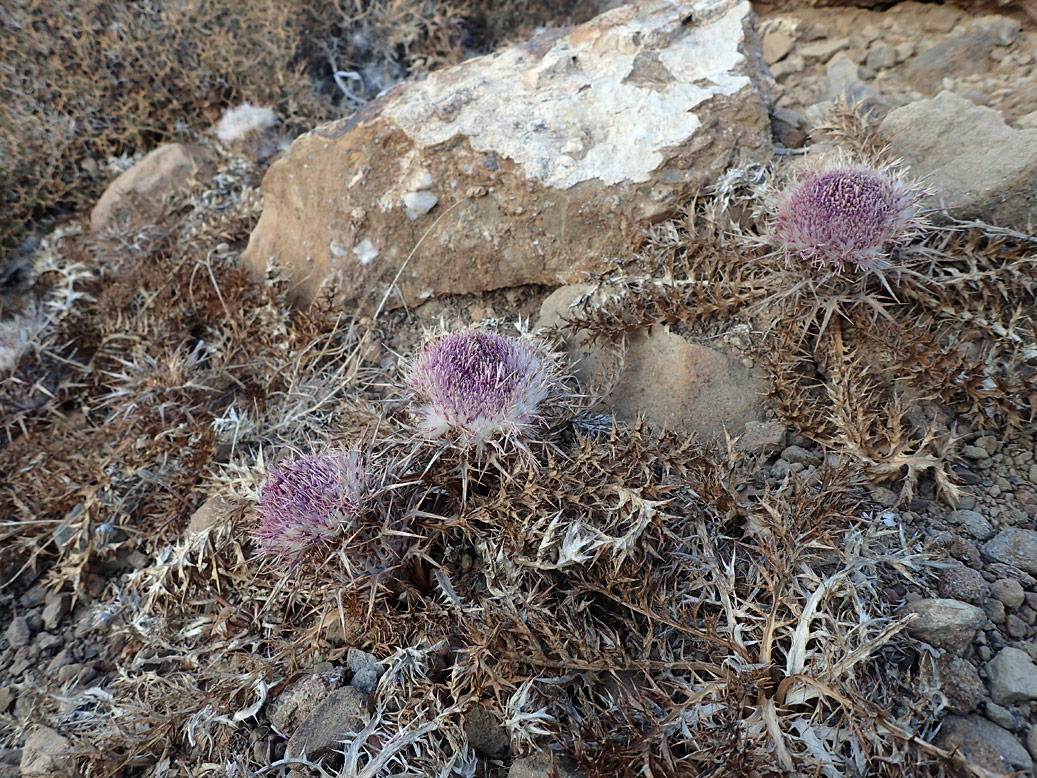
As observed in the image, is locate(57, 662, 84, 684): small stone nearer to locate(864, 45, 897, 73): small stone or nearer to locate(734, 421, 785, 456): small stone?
locate(734, 421, 785, 456): small stone

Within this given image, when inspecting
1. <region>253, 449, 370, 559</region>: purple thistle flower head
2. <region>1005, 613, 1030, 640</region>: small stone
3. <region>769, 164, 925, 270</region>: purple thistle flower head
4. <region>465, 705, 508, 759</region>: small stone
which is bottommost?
<region>1005, 613, 1030, 640</region>: small stone

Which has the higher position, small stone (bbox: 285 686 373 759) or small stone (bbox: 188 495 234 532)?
small stone (bbox: 188 495 234 532)

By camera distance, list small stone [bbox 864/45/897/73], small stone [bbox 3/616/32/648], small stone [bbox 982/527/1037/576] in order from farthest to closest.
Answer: small stone [bbox 864/45/897/73] → small stone [bbox 3/616/32/648] → small stone [bbox 982/527/1037/576]

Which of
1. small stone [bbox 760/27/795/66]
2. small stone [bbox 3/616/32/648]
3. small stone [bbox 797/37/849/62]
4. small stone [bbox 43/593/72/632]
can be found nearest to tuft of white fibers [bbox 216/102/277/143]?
small stone [bbox 43/593/72/632]

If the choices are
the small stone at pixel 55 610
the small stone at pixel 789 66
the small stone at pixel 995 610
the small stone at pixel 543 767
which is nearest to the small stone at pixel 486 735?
the small stone at pixel 543 767

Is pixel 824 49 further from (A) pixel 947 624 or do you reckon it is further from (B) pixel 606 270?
(A) pixel 947 624

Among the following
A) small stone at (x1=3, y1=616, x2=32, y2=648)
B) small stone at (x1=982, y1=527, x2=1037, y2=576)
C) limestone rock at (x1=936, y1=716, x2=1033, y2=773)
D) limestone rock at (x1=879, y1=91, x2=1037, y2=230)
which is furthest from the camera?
small stone at (x1=3, y1=616, x2=32, y2=648)

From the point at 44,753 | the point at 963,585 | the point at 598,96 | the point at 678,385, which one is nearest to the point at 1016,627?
the point at 963,585

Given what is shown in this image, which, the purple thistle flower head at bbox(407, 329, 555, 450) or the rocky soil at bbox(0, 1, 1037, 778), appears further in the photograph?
the purple thistle flower head at bbox(407, 329, 555, 450)

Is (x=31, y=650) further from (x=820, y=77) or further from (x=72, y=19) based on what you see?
(x=820, y=77)
